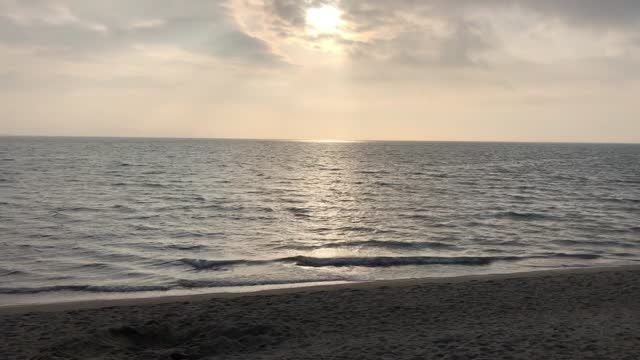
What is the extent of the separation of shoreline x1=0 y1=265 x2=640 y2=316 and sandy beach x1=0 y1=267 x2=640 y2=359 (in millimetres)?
51

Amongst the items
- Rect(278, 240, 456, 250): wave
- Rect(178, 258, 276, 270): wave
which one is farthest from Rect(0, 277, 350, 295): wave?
Rect(278, 240, 456, 250): wave

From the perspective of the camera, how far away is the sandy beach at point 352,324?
9172 millimetres

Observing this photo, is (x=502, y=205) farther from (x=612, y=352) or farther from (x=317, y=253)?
(x=612, y=352)

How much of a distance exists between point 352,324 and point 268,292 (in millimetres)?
4057

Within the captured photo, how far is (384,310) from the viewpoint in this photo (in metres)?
12.0

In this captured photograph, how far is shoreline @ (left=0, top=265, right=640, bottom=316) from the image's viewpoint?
12742mm

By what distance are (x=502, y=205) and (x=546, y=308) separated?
2639 cm

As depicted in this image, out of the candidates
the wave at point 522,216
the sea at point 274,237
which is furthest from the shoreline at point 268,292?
the wave at point 522,216

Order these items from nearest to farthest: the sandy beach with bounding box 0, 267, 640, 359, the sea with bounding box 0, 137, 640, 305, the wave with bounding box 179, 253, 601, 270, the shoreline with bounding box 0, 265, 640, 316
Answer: the sandy beach with bounding box 0, 267, 640, 359 → the shoreline with bounding box 0, 265, 640, 316 → the sea with bounding box 0, 137, 640, 305 → the wave with bounding box 179, 253, 601, 270

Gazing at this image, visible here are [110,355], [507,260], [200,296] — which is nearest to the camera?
[110,355]

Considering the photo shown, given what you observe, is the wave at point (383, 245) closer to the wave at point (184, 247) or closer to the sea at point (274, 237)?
the sea at point (274, 237)

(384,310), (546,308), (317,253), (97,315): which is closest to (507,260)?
(317,253)

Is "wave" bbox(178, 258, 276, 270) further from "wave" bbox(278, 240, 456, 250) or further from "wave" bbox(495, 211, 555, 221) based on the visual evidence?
"wave" bbox(495, 211, 555, 221)

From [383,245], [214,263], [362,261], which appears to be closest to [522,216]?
[383,245]
